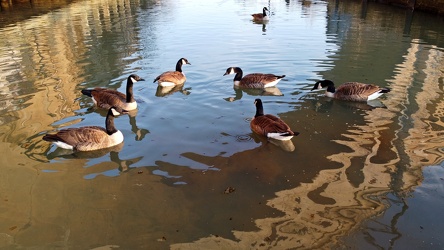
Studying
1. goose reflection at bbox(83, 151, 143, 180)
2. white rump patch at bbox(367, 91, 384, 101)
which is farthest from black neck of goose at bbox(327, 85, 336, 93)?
goose reflection at bbox(83, 151, 143, 180)

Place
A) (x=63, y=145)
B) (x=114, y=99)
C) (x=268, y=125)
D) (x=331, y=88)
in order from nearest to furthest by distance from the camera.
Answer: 1. (x=63, y=145)
2. (x=268, y=125)
3. (x=114, y=99)
4. (x=331, y=88)

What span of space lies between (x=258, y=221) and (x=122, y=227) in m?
2.17

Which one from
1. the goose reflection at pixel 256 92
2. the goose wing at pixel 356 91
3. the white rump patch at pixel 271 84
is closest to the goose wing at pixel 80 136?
the goose reflection at pixel 256 92

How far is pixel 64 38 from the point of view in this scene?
2314 cm

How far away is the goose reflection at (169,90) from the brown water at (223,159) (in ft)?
0.27

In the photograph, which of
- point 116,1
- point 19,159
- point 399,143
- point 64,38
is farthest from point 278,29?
point 116,1

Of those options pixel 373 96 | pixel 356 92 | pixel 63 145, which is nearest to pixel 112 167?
pixel 63 145

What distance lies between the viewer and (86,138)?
805 centimetres

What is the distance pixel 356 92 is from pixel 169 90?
6.10 meters

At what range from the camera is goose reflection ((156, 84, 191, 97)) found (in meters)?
12.3

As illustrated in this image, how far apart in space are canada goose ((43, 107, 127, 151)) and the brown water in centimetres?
22

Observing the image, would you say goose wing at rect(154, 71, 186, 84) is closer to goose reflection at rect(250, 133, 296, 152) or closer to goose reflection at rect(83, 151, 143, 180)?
goose reflection at rect(250, 133, 296, 152)

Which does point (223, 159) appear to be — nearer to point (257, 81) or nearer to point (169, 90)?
point (257, 81)

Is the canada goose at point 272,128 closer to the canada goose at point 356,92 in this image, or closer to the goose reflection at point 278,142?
the goose reflection at point 278,142
